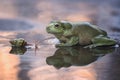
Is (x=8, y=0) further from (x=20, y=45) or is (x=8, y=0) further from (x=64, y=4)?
(x=20, y=45)

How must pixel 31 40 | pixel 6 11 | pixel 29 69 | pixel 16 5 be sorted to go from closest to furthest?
pixel 29 69 < pixel 31 40 < pixel 6 11 < pixel 16 5

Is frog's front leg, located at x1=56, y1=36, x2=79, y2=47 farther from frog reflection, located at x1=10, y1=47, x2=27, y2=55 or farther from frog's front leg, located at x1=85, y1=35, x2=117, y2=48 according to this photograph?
frog reflection, located at x1=10, y1=47, x2=27, y2=55

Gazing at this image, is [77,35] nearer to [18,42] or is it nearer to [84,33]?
[84,33]

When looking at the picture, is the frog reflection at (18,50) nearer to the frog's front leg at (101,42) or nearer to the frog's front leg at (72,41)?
the frog's front leg at (72,41)

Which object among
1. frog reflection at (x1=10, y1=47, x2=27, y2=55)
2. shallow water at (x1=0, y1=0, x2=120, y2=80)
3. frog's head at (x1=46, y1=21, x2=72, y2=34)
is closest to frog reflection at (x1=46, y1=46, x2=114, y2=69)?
shallow water at (x1=0, y1=0, x2=120, y2=80)

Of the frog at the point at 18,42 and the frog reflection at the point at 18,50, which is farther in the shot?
the frog at the point at 18,42

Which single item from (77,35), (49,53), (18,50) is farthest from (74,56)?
(18,50)

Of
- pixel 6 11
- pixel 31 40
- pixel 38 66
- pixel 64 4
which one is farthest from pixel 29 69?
pixel 64 4

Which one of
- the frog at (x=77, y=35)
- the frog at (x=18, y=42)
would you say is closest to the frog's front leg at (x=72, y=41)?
the frog at (x=77, y=35)
